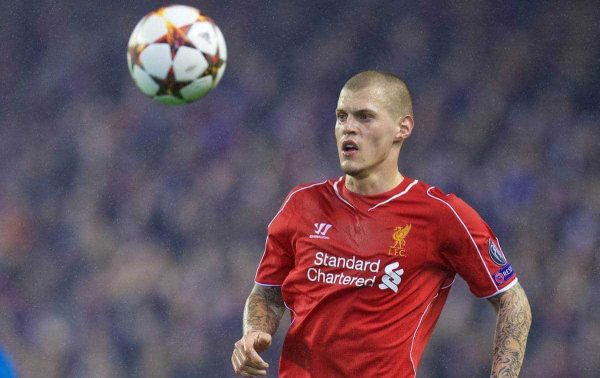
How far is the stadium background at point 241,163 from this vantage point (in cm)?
653

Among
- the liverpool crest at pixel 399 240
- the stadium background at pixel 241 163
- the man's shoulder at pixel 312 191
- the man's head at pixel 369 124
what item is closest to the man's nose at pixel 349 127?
the man's head at pixel 369 124

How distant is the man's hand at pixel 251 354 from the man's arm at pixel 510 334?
2.76 ft

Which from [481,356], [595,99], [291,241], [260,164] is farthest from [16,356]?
[595,99]

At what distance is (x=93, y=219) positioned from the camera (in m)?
6.66

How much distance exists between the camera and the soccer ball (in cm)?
375

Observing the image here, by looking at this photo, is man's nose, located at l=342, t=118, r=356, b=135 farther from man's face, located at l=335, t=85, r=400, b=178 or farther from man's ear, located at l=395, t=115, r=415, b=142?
man's ear, located at l=395, t=115, r=415, b=142

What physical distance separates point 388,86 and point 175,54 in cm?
83

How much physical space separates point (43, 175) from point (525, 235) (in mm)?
3294

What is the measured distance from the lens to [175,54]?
12.3 feet

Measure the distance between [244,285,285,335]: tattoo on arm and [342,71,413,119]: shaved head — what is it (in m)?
0.83

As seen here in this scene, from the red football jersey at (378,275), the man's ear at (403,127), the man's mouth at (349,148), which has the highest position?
the man's ear at (403,127)

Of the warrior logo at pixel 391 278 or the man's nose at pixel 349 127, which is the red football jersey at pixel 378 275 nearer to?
the warrior logo at pixel 391 278

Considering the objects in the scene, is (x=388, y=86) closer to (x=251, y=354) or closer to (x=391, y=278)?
(x=391, y=278)

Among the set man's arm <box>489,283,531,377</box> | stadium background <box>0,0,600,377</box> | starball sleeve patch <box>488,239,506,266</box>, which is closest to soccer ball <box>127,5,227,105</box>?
starball sleeve patch <box>488,239,506,266</box>
